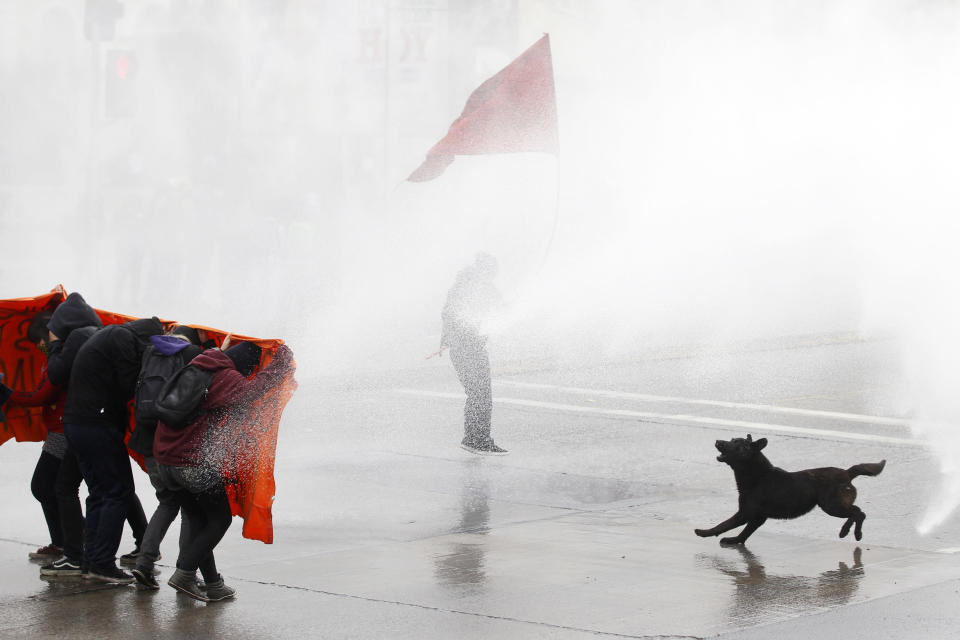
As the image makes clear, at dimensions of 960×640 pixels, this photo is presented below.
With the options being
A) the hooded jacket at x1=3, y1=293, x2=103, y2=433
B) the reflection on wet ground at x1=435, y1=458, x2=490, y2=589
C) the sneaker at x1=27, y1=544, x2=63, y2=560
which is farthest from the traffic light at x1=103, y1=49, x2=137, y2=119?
the sneaker at x1=27, y1=544, x2=63, y2=560

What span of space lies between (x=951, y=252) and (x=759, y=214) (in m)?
3.80

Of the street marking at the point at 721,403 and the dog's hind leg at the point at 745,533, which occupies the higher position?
the street marking at the point at 721,403

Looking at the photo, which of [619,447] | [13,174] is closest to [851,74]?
[619,447]

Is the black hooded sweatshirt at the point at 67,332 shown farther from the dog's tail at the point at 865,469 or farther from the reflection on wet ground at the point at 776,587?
the dog's tail at the point at 865,469

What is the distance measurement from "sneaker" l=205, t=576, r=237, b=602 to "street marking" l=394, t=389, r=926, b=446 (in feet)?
19.7

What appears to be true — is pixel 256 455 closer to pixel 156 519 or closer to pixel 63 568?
pixel 156 519

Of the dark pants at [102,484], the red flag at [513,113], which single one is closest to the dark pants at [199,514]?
the dark pants at [102,484]

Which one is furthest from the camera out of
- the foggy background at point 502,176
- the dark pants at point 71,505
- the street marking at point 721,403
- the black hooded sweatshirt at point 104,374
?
the foggy background at point 502,176

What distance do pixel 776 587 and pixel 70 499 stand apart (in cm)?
334

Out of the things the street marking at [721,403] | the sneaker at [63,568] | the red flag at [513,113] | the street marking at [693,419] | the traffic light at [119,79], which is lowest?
the sneaker at [63,568]

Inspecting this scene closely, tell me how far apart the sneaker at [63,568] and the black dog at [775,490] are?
3.13 meters

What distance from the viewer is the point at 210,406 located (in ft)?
20.4

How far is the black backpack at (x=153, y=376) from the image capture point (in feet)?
20.5

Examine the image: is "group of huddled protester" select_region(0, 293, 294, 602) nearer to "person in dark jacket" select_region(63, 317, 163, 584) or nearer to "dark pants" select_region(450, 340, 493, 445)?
"person in dark jacket" select_region(63, 317, 163, 584)
